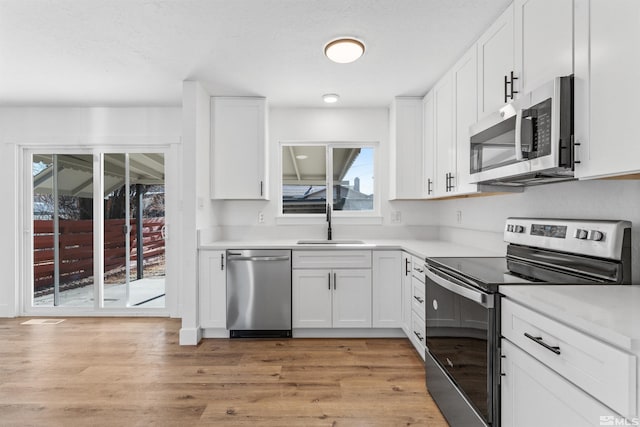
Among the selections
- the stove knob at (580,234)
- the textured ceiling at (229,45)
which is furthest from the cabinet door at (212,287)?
the stove knob at (580,234)

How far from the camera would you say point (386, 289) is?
9.87 feet

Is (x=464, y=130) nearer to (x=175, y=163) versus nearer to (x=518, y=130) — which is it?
(x=518, y=130)

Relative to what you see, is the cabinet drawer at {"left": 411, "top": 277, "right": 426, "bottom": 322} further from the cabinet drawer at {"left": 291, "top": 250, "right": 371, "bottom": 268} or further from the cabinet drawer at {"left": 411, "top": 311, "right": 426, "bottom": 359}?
the cabinet drawer at {"left": 291, "top": 250, "right": 371, "bottom": 268}

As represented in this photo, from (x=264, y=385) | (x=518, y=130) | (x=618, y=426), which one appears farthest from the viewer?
(x=264, y=385)

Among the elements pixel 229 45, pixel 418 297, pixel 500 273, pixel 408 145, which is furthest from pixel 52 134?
pixel 500 273

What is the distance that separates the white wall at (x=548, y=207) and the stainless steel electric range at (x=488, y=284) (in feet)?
0.54

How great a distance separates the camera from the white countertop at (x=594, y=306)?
844mm

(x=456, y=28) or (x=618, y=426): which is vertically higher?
(x=456, y=28)

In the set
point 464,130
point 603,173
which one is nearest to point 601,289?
point 603,173

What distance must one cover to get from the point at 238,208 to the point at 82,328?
197 cm

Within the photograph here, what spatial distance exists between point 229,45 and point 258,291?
201 cm

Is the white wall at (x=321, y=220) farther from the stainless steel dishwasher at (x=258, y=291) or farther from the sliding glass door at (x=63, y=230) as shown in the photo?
the sliding glass door at (x=63, y=230)

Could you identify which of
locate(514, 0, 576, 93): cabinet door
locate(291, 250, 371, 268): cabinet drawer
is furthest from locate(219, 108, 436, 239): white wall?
locate(514, 0, 576, 93): cabinet door

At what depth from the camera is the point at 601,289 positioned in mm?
1265
